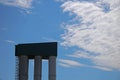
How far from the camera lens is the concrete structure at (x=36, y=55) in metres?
88.3

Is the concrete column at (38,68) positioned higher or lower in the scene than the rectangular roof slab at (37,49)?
lower

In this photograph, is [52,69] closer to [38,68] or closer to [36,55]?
[38,68]

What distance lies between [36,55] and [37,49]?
Answer: 189 cm

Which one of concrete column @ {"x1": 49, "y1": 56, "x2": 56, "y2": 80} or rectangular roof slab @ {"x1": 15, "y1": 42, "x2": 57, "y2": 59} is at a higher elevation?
rectangular roof slab @ {"x1": 15, "y1": 42, "x2": 57, "y2": 59}

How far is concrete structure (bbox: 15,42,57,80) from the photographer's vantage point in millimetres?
88312

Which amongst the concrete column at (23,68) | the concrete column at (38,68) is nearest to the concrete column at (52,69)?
the concrete column at (38,68)

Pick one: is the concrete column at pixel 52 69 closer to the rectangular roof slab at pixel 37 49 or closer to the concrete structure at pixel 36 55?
the concrete structure at pixel 36 55

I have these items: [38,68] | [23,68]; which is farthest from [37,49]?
[23,68]

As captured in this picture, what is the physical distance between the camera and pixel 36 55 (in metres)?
89.8

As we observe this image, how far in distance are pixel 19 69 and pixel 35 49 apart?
24.7 ft

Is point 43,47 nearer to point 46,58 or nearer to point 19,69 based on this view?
point 46,58

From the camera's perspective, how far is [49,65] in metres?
86.8

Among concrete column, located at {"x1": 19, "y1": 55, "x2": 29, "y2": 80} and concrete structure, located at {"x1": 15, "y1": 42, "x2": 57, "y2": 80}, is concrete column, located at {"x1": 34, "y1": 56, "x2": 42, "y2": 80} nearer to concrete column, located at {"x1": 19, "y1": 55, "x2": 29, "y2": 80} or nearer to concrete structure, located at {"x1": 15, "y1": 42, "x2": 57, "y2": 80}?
concrete structure, located at {"x1": 15, "y1": 42, "x2": 57, "y2": 80}

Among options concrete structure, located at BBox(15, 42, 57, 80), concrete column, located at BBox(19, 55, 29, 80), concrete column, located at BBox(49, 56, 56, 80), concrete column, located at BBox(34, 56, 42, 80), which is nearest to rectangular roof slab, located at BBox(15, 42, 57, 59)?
concrete structure, located at BBox(15, 42, 57, 80)
